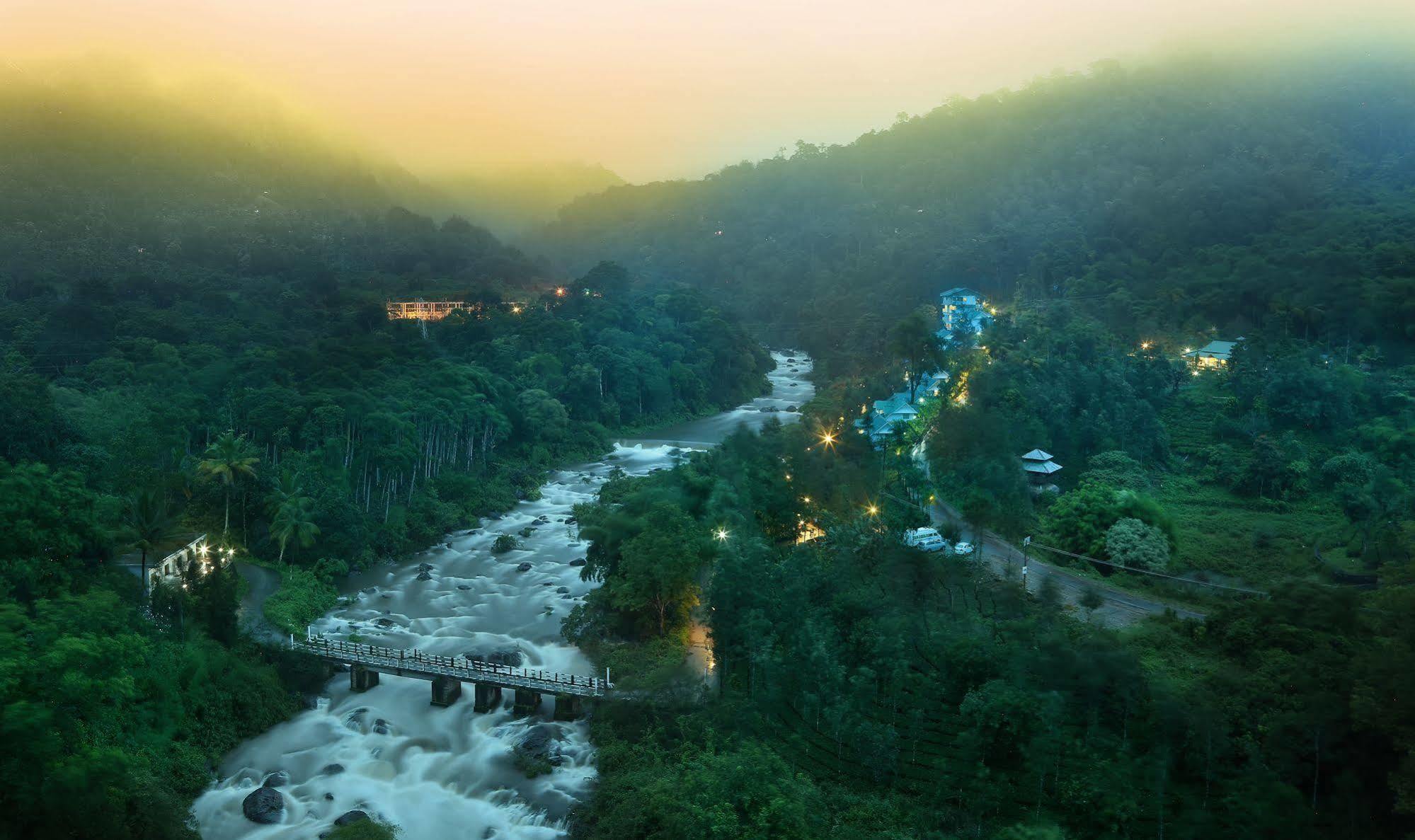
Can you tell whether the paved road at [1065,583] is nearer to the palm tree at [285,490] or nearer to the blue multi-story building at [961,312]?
the palm tree at [285,490]

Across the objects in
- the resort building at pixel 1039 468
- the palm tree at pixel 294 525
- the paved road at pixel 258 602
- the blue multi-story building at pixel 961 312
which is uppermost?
the blue multi-story building at pixel 961 312

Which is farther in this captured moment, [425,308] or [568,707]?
[425,308]

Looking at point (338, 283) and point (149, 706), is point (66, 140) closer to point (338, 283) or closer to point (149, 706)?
point (338, 283)

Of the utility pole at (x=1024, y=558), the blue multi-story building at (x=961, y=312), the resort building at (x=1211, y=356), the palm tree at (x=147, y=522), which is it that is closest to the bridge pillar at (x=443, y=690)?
the palm tree at (x=147, y=522)

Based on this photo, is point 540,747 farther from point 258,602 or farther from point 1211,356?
point 1211,356

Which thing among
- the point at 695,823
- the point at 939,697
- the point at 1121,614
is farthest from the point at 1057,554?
the point at 695,823

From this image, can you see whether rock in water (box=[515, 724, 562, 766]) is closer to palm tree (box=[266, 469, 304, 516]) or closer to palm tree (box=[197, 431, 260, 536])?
palm tree (box=[266, 469, 304, 516])

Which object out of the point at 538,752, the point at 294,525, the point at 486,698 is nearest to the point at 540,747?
the point at 538,752
